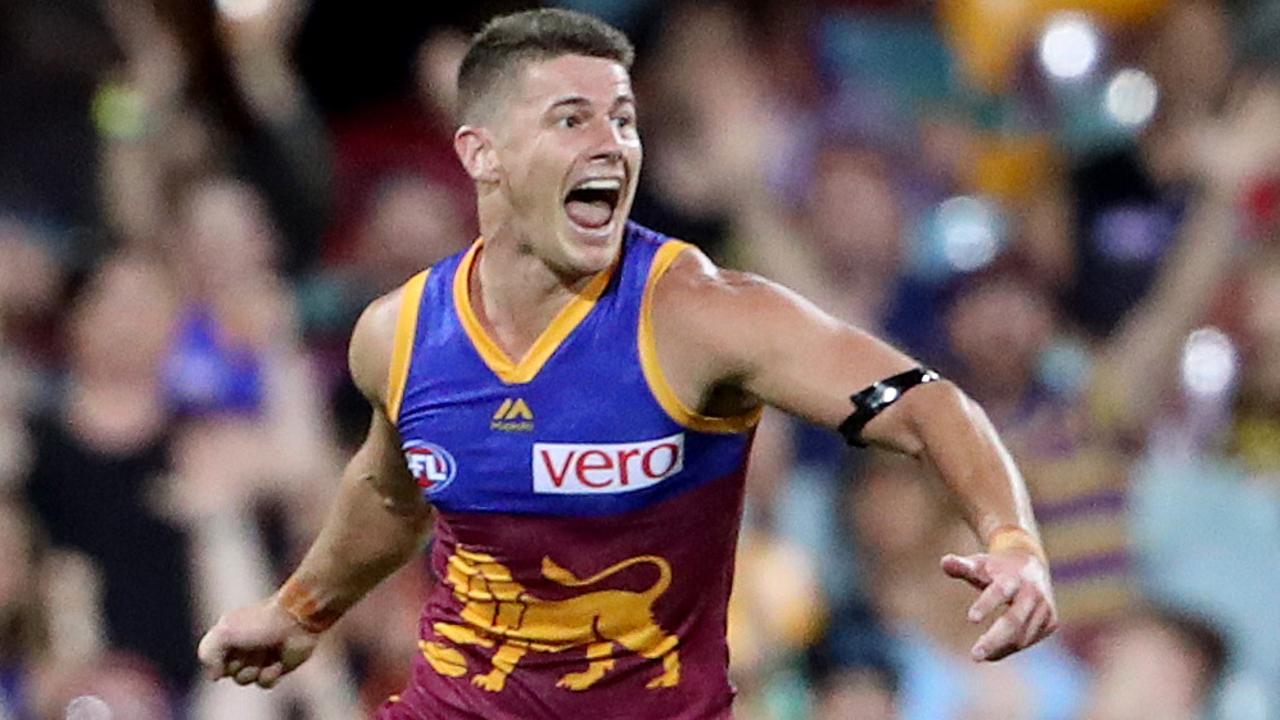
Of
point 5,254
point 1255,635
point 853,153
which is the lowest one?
point 1255,635

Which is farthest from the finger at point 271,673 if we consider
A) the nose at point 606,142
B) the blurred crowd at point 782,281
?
the blurred crowd at point 782,281

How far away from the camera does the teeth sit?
13.9 feet

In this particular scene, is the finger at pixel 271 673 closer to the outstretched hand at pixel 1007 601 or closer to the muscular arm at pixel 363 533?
the muscular arm at pixel 363 533

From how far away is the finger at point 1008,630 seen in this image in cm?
348

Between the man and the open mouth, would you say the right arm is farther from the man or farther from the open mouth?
the open mouth

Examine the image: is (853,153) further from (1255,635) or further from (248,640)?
(248,640)

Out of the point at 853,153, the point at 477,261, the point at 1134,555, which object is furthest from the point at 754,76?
the point at 477,261

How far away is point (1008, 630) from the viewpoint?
3479mm

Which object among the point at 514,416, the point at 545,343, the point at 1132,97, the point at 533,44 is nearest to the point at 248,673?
the point at 514,416

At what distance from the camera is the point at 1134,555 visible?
6.95m

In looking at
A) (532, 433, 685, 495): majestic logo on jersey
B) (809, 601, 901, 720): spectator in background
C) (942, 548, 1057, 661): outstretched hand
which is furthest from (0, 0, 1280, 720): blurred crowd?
(942, 548, 1057, 661): outstretched hand

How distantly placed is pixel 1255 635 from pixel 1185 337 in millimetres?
991

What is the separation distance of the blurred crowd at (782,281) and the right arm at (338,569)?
1783 millimetres

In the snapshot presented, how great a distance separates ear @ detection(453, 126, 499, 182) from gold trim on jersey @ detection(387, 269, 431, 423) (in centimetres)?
25
